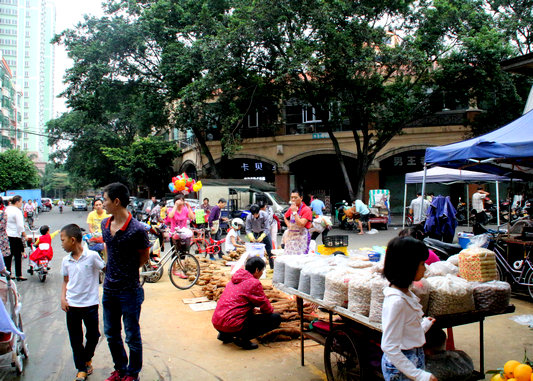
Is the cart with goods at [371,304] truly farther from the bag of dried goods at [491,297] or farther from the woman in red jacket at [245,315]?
the woman in red jacket at [245,315]

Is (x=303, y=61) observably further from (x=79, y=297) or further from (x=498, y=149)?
(x=79, y=297)

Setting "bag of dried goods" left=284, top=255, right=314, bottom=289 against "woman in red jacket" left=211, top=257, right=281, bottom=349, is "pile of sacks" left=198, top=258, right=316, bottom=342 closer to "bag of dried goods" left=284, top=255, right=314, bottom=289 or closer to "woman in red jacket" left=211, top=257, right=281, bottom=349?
"woman in red jacket" left=211, top=257, right=281, bottom=349

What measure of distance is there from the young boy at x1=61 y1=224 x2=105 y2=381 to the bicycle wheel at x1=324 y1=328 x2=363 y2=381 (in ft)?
7.37

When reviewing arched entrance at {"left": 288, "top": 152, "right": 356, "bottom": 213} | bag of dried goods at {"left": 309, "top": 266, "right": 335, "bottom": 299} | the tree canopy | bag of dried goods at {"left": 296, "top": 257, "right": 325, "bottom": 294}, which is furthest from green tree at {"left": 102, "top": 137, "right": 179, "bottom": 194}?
bag of dried goods at {"left": 309, "top": 266, "right": 335, "bottom": 299}

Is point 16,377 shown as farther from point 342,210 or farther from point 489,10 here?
point 489,10

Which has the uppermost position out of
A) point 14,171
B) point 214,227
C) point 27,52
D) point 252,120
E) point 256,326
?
point 27,52

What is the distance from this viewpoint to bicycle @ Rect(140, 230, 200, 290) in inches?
317

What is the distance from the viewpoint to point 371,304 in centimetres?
326

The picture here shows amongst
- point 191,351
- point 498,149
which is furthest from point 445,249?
point 191,351

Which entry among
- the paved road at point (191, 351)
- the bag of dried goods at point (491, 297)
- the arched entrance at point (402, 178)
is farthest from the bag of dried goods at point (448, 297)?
the arched entrance at point (402, 178)

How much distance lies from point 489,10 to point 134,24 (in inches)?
700

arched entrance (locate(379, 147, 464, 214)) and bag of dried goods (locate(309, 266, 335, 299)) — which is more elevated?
arched entrance (locate(379, 147, 464, 214))

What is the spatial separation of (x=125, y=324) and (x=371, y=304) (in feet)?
6.94

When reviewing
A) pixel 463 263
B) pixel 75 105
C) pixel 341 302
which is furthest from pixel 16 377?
pixel 75 105
